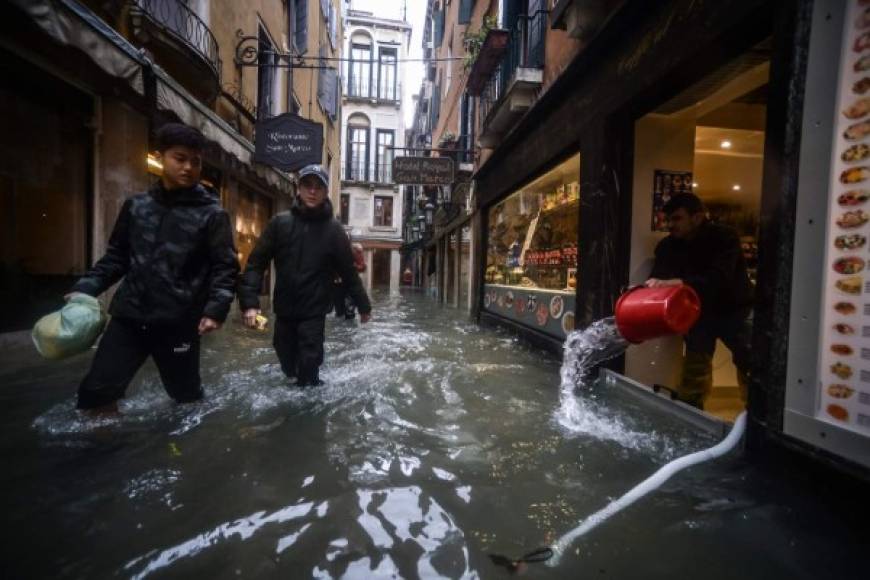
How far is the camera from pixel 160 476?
2.31 metres

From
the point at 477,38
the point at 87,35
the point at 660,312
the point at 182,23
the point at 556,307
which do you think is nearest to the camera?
the point at 660,312

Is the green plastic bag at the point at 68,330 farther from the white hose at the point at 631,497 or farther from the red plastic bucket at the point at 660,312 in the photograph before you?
the red plastic bucket at the point at 660,312

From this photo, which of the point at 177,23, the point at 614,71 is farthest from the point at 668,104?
the point at 177,23

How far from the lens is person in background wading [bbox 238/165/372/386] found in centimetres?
379

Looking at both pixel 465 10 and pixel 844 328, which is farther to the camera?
pixel 465 10

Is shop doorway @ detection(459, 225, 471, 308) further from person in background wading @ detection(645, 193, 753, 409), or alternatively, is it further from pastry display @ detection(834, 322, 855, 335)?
pastry display @ detection(834, 322, 855, 335)

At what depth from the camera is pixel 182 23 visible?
7824 millimetres

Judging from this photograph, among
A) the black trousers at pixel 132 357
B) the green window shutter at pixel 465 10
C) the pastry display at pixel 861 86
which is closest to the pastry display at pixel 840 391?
the pastry display at pixel 861 86

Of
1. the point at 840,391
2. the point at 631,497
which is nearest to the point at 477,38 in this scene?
the point at 840,391

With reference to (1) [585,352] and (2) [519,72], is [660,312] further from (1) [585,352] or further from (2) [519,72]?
(2) [519,72]

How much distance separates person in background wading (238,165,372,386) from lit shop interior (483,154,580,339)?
3486 millimetres

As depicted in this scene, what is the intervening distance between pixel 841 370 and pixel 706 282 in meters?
1.56

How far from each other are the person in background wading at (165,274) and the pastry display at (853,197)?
3.28 metres

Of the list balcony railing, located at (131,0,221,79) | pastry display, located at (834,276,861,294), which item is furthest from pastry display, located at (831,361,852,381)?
balcony railing, located at (131,0,221,79)
